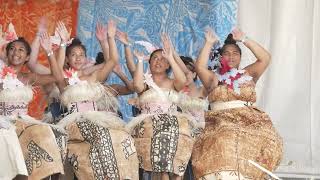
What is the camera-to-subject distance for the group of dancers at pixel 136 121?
672cm

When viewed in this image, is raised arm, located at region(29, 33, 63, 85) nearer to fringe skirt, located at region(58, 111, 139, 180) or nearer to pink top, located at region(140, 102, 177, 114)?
fringe skirt, located at region(58, 111, 139, 180)

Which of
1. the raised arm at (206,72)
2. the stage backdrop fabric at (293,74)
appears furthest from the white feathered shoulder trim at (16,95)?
the stage backdrop fabric at (293,74)

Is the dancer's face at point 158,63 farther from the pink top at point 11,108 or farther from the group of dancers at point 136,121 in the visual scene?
the pink top at point 11,108

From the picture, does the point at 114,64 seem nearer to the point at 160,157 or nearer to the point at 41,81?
the point at 41,81

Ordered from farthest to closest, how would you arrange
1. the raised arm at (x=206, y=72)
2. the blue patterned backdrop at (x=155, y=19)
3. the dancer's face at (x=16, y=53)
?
1. the blue patterned backdrop at (x=155, y=19)
2. the dancer's face at (x=16, y=53)
3. the raised arm at (x=206, y=72)

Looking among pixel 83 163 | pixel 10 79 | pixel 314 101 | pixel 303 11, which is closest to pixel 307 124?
pixel 314 101

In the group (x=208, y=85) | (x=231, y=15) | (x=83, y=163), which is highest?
(x=231, y=15)

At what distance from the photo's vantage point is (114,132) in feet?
23.4

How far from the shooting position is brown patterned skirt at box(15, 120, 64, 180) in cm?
681

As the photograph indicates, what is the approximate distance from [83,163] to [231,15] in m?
2.89

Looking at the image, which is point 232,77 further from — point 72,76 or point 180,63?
point 72,76

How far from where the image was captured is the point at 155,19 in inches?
375

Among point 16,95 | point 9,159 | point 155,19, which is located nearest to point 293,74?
point 155,19

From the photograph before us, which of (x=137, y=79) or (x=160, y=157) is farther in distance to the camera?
(x=137, y=79)
